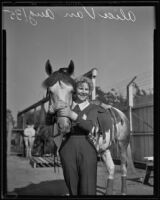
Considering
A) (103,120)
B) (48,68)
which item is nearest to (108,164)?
(103,120)

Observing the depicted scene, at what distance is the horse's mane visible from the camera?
4.88 metres

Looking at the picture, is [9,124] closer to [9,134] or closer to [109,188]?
[9,134]

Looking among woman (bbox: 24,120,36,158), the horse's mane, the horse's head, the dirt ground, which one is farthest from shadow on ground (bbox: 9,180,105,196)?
the horse's mane

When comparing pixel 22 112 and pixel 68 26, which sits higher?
pixel 68 26

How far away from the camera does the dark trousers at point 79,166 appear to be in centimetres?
487

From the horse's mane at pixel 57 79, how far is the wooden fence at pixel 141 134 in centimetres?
74

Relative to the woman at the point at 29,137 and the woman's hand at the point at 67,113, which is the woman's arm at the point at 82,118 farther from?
the woman at the point at 29,137

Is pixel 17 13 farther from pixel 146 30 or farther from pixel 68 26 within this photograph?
pixel 146 30

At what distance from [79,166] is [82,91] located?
784 mm

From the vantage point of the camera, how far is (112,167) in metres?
4.94

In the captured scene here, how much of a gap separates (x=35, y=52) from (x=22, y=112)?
64 cm

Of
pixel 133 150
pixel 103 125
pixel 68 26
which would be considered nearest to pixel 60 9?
pixel 68 26

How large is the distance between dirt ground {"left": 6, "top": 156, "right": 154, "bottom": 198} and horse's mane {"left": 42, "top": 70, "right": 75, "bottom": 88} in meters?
0.83

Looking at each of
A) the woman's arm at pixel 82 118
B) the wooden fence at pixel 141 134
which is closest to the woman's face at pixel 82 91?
the woman's arm at pixel 82 118
